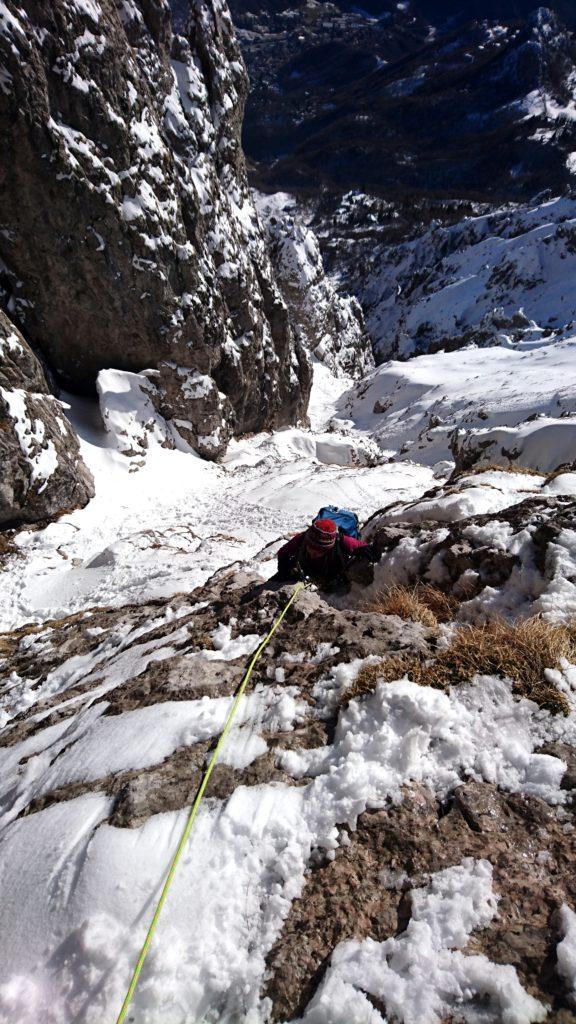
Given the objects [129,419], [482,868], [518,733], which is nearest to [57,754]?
[482,868]

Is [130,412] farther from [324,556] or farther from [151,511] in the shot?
[324,556]

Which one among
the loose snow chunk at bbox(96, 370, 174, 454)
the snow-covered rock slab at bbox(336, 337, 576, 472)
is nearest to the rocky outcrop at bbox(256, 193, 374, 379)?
the snow-covered rock slab at bbox(336, 337, 576, 472)

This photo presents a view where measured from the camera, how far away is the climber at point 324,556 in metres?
4.76

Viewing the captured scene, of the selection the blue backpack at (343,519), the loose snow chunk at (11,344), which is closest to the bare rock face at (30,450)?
the loose snow chunk at (11,344)

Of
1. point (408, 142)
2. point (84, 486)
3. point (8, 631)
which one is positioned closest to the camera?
point (8, 631)

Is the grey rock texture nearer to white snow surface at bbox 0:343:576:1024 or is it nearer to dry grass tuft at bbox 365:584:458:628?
white snow surface at bbox 0:343:576:1024

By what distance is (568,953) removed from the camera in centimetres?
151

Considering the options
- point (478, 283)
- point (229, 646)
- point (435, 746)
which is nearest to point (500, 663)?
point (435, 746)

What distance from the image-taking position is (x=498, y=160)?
99750 millimetres

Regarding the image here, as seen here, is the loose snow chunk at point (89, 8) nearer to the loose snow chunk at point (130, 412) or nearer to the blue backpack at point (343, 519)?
the loose snow chunk at point (130, 412)

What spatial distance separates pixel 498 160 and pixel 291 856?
5424 inches

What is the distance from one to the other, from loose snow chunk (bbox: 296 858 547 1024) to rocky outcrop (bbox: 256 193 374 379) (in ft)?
155

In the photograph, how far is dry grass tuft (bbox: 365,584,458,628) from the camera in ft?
11.8

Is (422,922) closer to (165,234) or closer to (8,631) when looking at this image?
(8,631)
